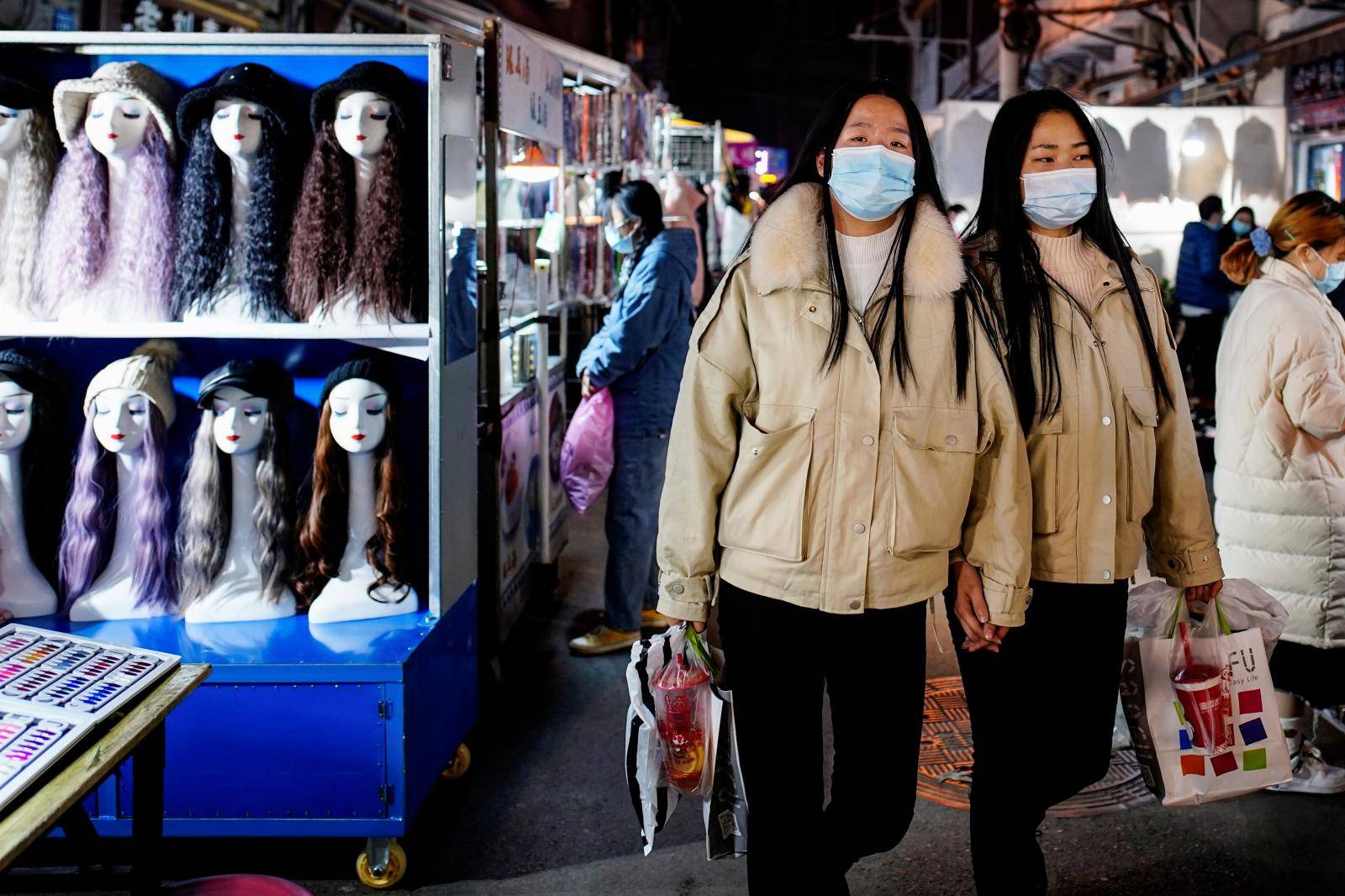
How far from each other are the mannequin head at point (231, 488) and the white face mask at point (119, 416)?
15cm

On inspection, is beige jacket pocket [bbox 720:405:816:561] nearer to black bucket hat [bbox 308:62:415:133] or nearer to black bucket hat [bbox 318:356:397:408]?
black bucket hat [bbox 318:356:397:408]

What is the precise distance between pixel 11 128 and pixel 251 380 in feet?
2.92

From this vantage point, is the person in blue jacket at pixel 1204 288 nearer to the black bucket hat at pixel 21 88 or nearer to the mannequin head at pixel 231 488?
the mannequin head at pixel 231 488

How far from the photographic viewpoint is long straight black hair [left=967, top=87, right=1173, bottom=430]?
2426 mm

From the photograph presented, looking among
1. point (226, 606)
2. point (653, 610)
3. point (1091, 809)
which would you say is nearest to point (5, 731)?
point (226, 606)

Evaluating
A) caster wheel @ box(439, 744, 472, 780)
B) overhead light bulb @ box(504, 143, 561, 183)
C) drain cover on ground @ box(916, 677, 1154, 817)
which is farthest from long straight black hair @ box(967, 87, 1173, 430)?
overhead light bulb @ box(504, 143, 561, 183)

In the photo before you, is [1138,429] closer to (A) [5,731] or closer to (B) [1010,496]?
(B) [1010,496]

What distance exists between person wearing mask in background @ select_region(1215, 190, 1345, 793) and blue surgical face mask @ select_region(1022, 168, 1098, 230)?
118cm

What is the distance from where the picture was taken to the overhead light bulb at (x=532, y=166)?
5129mm

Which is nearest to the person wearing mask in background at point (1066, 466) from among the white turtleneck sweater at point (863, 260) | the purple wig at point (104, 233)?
the white turtleneck sweater at point (863, 260)

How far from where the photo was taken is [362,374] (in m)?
3.17

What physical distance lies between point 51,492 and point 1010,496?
8.33ft

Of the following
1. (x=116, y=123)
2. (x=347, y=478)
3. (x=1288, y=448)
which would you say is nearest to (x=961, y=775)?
(x=1288, y=448)

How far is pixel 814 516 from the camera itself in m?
2.21
